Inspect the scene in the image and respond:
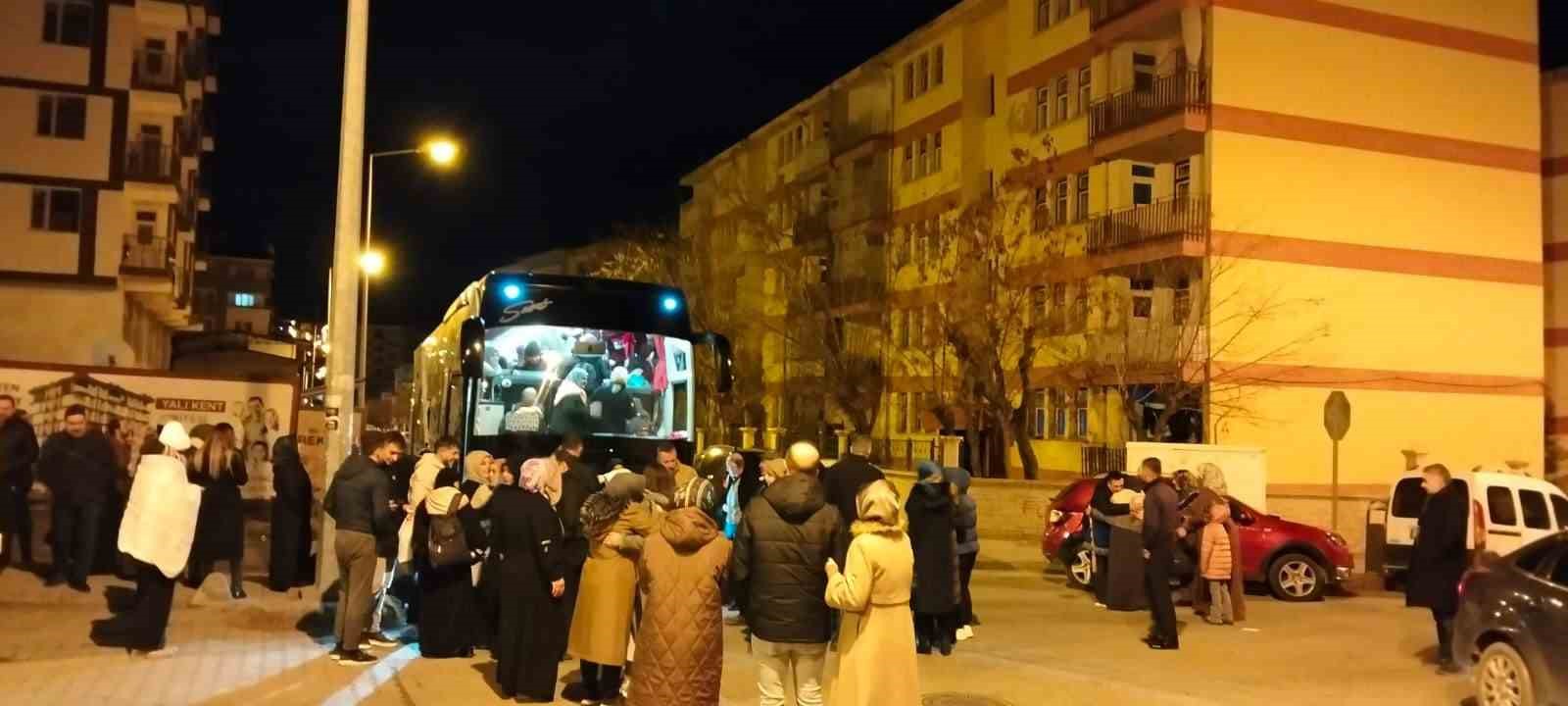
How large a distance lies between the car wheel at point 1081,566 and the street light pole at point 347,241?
9.70 m

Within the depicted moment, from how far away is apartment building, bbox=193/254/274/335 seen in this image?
341ft

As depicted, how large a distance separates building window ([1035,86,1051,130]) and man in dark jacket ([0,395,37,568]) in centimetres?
2631

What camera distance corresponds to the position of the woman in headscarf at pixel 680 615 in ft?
23.4

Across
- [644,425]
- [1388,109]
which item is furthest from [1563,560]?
[1388,109]

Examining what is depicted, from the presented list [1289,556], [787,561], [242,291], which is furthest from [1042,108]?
[242,291]

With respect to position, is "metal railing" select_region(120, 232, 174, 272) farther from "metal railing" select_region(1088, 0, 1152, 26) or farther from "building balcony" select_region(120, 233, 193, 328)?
"metal railing" select_region(1088, 0, 1152, 26)

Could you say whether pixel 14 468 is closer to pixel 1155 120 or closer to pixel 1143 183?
pixel 1155 120

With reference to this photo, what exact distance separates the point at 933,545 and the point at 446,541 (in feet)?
14.0

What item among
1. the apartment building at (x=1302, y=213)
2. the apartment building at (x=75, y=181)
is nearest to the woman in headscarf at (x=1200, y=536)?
the apartment building at (x=1302, y=213)

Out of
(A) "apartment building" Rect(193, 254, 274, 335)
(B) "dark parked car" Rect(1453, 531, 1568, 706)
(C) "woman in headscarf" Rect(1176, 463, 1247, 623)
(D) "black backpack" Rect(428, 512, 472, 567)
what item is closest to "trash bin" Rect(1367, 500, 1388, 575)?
(C) "woman in headscarf" Rect(1176, 463, 1247, 623)

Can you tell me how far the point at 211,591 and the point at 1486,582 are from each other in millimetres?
11332

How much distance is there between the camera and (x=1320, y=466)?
30203 millimetres

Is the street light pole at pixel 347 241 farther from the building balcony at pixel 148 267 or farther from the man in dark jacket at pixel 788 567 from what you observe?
the building balcony at pixel 148 267

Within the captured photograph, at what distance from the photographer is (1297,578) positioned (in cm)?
1681
